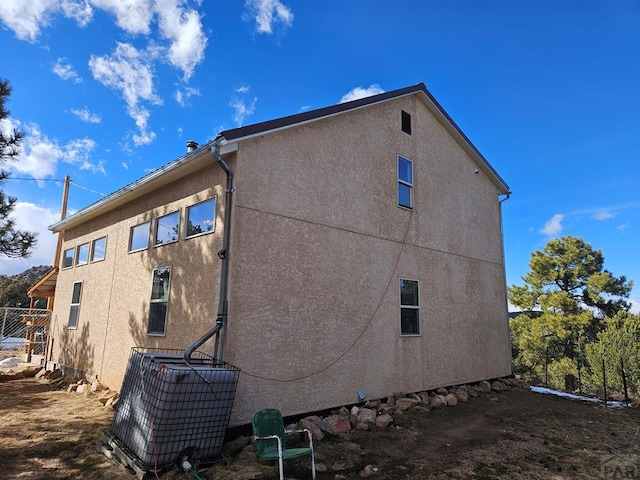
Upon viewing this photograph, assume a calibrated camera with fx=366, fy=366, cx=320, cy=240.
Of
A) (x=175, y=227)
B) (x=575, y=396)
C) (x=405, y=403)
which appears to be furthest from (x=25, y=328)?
(x=575, y=396)

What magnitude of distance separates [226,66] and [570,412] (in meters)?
12.4

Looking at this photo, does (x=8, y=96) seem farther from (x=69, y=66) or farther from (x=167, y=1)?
(x=167, y=1)

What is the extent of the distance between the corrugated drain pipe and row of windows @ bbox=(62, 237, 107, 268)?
604 centimetres

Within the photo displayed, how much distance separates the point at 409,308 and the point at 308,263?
3.26 meters

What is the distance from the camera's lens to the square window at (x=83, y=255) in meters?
11.3

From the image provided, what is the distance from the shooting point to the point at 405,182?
30.9 ft

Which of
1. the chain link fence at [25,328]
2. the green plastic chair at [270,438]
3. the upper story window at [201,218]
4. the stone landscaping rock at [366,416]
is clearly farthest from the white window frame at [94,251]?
the stone landscaping rock at [366,416]

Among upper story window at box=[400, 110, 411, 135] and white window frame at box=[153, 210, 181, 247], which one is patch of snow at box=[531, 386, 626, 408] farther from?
white window frame at box=[153, 210, 181, 247]

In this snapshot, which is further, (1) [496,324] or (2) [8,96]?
(1) [496,324]

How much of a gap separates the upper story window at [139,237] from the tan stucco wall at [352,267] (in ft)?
12.0

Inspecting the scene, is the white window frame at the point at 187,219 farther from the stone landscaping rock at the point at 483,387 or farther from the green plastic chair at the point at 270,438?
the stone landscaping rock at the point at 483,387

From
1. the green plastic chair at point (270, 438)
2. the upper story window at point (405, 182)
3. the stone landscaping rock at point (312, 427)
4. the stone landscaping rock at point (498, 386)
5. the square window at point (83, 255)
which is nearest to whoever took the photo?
the green plastic chair at point (270, 438)

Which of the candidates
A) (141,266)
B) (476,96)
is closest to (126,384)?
(141,266)

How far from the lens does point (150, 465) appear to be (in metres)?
4.23
